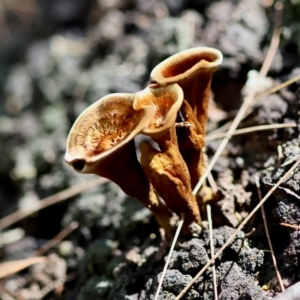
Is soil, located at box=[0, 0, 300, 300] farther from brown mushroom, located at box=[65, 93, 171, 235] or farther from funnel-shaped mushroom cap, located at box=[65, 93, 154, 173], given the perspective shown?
funnel-shaped mushroom cap, located at box=[65, 93, 154, 173]

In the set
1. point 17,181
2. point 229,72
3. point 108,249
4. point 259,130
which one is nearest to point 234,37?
point 229,72

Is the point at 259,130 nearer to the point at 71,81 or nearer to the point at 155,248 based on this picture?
the point at 155,248

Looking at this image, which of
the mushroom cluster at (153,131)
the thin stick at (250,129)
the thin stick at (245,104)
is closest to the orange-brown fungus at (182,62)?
the mushroom cluster at (153,131)

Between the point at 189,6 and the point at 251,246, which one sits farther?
the point at 189,6

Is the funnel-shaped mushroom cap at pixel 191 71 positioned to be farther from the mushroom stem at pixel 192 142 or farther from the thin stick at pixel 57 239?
the thin stick at pixel 57 239

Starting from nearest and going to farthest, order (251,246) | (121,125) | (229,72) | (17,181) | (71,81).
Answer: (121,125), (251,246), (229,72), (17,181), (71,81)

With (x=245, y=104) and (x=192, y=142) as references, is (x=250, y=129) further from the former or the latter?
(x=192, y=142)

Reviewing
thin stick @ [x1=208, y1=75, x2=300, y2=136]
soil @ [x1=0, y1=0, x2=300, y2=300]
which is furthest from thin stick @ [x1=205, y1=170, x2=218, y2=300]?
thin stick @ [x1=208, y1=75, x2=300, y2=136]
